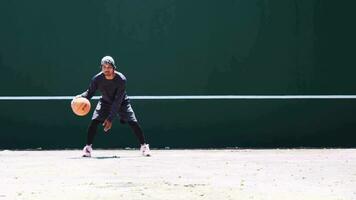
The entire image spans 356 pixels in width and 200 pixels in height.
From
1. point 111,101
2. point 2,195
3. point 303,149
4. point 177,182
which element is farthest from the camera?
point 303,149

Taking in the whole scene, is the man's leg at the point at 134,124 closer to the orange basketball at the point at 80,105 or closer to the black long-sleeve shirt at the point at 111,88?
the black long-sleeve shirt at the point at 111,88

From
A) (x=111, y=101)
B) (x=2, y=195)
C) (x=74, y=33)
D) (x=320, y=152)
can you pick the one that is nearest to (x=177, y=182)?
(x=2, y=195)

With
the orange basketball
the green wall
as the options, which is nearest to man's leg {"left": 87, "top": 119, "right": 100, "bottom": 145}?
the orange basketball

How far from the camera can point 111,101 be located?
1416 cm

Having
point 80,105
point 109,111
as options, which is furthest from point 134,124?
point 80,105

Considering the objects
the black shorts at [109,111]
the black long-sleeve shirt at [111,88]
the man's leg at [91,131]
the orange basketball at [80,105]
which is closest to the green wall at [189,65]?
the black shorts at [109,111]

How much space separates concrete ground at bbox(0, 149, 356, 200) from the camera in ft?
29.4

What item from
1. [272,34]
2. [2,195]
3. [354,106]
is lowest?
[2,195]

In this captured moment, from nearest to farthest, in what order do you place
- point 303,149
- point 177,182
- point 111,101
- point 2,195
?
point 2,195, point 177,182, point 111,101, point 303,149

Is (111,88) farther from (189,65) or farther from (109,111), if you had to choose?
(189,65)

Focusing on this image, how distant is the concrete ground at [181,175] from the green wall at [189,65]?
103 cm

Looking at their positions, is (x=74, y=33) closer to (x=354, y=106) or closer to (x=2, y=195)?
(x=354, y=106)

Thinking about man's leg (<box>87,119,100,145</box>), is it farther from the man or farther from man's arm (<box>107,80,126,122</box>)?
man's arm (<box>107,80,126,122</box>)

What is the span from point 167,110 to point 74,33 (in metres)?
2.21
